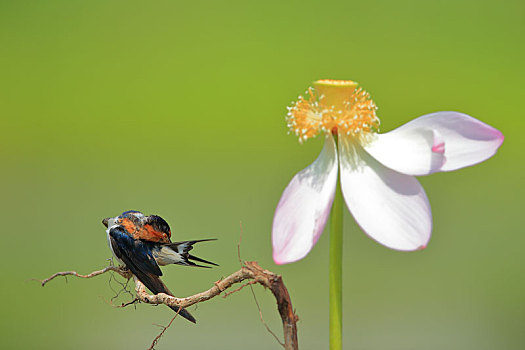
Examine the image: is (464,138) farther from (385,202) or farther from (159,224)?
(159,224)

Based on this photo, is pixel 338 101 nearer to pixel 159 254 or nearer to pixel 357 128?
pixel 357 128

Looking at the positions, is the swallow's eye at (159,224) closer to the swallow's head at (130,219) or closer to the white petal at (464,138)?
the swallow's head at (130,219)

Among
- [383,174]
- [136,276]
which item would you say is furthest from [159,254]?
[383,174]

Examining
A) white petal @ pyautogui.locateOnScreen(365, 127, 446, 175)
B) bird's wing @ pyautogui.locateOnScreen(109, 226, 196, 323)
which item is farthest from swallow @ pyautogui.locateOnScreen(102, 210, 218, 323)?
white petal @ pyautogui.locateOnScreen(365, 127, 446, 175)

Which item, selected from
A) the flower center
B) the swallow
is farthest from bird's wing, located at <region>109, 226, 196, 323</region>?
the flower center

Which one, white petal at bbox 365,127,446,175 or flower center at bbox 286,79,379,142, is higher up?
flower center at bbox 286,79,379,142

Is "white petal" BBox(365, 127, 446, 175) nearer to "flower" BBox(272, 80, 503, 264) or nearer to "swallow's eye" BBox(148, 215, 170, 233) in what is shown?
"flower" BBox(272, 80, 503, 264)

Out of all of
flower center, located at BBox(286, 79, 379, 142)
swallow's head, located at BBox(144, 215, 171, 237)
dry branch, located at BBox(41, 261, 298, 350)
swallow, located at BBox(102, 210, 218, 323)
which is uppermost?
flower center, located at BBox(286, 79, 379, 142)
